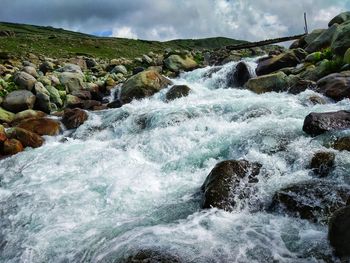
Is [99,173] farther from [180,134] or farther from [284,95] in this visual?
[284,95]

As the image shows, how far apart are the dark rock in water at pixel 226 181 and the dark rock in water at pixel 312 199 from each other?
3.40 ft

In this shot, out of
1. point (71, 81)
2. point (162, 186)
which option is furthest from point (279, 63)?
point (162, 186)

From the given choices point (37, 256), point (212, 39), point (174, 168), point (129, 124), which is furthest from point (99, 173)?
point (212, 39)

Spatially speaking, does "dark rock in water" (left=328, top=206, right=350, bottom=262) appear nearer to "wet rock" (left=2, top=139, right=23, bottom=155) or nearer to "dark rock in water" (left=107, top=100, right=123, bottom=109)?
"wet rock" (left=2, top=139, right=23, bottom=155)

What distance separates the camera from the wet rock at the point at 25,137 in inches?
699

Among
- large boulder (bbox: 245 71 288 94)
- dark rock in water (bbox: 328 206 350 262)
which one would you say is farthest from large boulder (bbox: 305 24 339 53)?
dark rock in water (bbox: 328 206 350 262)

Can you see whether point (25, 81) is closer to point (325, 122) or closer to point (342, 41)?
point (342, 41)

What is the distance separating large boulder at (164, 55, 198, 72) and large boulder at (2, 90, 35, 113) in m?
13.6

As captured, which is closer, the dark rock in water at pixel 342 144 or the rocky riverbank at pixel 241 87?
the rocky riverbank at pixel 241 87

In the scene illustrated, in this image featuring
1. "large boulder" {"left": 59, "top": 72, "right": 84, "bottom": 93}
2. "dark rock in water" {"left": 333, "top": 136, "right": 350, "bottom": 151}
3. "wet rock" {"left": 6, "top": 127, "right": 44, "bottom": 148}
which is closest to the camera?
"dark rock in water" {"left": 333, "top": 136, "right": 350, "bottom": 151}

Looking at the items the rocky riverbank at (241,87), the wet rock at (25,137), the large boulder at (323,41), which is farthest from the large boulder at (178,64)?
the wet rock at (25,137)

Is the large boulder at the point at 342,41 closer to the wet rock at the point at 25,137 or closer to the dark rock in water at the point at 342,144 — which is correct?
the dark rock in water at the point at 342,144

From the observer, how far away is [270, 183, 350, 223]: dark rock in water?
8.38 meters

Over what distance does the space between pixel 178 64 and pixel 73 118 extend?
1532 cm
